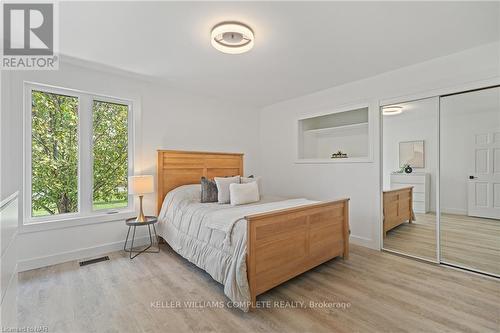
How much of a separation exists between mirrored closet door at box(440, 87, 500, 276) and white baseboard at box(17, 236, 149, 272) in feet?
14.0

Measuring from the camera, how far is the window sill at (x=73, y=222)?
276 cm

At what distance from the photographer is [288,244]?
7.68 feet

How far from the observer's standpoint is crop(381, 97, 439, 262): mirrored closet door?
300 centimetres

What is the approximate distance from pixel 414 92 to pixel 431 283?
2.28 metres

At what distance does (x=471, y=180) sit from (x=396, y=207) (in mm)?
899

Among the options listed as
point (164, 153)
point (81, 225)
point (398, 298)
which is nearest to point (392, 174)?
point (398, 298)

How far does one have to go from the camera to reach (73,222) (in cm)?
303

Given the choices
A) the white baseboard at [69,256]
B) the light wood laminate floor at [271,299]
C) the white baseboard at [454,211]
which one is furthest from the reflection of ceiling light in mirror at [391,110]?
the white baseboard at [69,256]

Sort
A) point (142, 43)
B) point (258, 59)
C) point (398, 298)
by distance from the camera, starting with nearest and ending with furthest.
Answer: point (398, 298)
point (142, 43)
point (258, 59)

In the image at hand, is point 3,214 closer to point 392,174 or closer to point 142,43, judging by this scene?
point 142,43

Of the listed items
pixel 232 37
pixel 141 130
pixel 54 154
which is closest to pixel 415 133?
pixel 232 37

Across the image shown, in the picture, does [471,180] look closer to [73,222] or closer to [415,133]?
[415,133]

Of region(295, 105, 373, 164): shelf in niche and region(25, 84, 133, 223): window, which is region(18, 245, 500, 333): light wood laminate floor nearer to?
region(25, 84, 133, 223): window

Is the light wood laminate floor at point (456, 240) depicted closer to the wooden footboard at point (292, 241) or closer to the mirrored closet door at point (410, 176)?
the mirrored closet door at point (410, 176)
